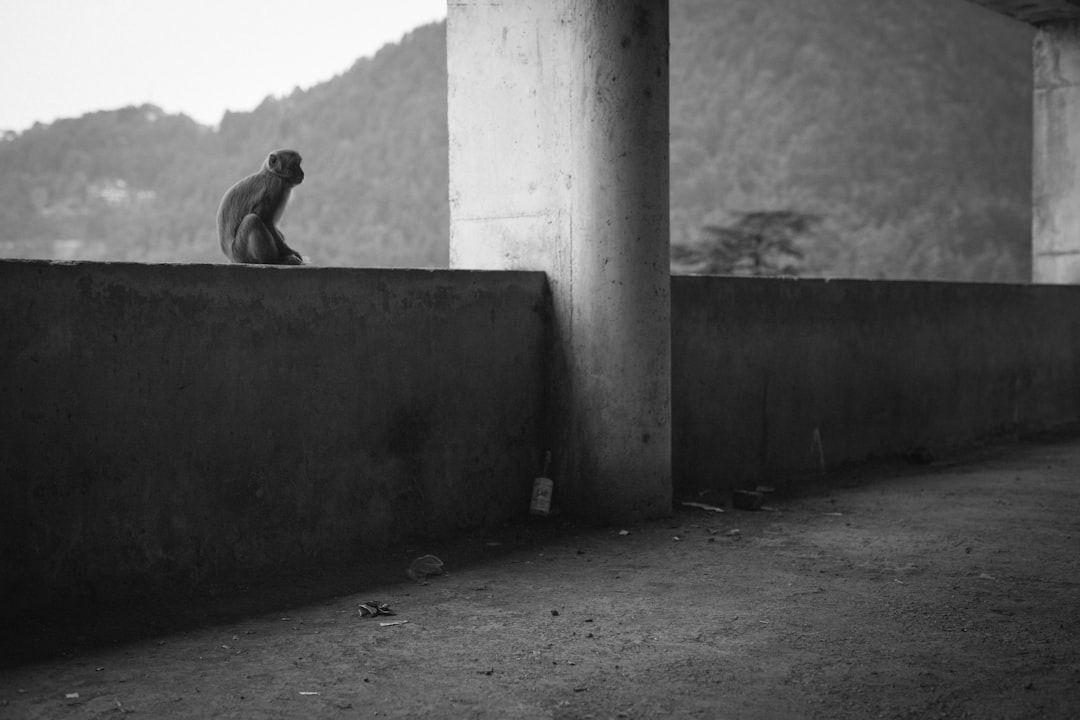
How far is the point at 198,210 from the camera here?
19.3m

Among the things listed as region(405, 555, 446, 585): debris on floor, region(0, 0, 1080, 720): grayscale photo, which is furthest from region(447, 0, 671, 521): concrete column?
region(405, 555, 446, 585): debris on floor

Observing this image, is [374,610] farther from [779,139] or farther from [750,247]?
[779,139]

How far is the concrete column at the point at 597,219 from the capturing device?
17.3 ft

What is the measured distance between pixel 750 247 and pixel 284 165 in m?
24.1

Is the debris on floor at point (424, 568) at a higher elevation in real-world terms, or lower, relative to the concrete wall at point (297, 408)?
lower

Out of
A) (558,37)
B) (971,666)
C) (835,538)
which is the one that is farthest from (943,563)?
(558,37)

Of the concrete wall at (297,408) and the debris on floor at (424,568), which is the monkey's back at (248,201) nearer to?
the concrete wall at (297,408)

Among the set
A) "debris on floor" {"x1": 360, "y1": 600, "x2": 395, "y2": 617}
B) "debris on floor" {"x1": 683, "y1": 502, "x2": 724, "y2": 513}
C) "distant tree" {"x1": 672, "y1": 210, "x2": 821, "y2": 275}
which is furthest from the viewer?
"distant tree" {"x1": 672, "y1": 210, "x2": 821, "y2": 275}

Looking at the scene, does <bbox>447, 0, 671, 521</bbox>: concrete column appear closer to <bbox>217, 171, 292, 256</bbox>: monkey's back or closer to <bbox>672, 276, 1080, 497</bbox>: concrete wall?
<bbox>672, 276, 1080, 497</bbox>: concrete wall

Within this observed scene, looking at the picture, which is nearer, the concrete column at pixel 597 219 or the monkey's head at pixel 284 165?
the monkey's head at pixel 284 165

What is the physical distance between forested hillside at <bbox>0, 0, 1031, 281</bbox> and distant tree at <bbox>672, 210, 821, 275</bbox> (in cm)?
53

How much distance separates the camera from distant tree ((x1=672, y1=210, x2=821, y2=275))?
1073 inches

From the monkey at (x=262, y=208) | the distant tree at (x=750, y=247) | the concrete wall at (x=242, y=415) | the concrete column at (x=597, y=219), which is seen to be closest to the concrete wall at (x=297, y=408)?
the concrete wall at (x=242, y=415)

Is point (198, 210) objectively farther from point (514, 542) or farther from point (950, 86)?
point (950, 86)
